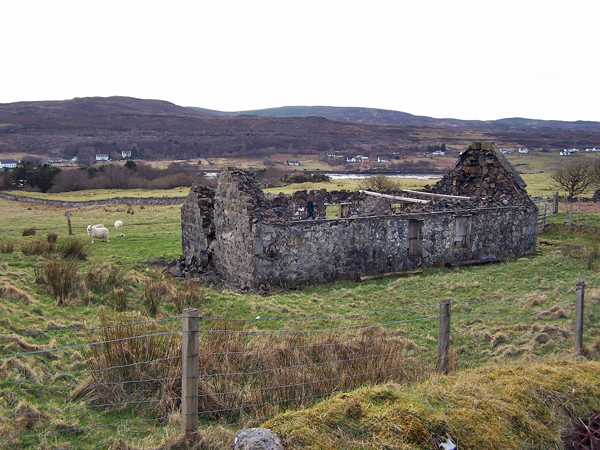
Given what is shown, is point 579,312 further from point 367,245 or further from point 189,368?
point 367,245

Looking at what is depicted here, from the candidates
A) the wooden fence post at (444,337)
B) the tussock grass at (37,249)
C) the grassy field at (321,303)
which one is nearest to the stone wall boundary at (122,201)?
the grassy field at (321,303)

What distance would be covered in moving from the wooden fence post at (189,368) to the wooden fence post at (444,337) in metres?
3.16

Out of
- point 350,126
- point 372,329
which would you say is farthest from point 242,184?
point 350,126

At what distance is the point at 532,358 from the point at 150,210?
3518 centimetres

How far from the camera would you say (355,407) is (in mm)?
5258

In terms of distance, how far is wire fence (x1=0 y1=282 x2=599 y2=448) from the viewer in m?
5.30

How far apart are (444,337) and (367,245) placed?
9.80 meters

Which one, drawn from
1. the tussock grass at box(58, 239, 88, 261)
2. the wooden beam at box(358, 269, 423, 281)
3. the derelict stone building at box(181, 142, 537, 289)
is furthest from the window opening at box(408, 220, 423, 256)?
the tussock grass at box(58, 239, 88, 261)

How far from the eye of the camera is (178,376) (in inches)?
245

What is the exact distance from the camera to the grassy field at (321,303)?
760 centimetres

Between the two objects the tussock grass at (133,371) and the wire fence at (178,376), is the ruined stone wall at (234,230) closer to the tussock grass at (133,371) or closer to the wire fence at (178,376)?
the wire fence at (178,376)

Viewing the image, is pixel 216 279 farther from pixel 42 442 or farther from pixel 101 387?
pixel 42 442

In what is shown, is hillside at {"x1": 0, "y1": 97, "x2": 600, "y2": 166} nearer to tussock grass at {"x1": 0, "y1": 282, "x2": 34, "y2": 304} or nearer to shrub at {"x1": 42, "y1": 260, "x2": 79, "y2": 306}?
shrub at {"x1": 42, "y1": 260, "x2": 79, "y2": 306}

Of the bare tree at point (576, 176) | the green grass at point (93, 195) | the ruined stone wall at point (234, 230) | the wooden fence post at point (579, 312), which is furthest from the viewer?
the green grass at point (93, 195)
